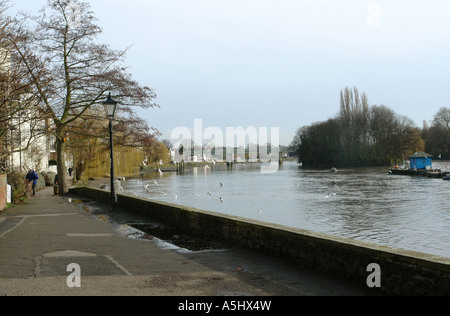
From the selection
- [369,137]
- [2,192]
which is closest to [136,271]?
[2,192]

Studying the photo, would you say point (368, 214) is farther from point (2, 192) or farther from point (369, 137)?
point (369, 137)

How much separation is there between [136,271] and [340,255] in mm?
3258

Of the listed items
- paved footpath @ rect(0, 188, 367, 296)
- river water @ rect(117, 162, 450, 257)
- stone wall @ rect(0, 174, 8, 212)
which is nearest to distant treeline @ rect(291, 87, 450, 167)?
river water @ rect(117, 162, 450, 257)

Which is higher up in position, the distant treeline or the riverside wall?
the distant treeline

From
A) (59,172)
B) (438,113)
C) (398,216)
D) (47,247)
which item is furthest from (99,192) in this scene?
(438,113)

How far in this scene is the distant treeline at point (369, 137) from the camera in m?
97.1

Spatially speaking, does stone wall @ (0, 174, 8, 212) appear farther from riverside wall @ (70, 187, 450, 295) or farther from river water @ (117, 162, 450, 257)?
river water @ (117, 162, 450, 257)

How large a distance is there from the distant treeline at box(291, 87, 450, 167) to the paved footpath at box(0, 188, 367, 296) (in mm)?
92371

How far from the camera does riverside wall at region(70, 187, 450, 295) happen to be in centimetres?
552

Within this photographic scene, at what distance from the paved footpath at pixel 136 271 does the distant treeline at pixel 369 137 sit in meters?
92.4

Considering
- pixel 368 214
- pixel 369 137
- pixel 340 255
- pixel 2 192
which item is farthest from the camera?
pixel 369 137

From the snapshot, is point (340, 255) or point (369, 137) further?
point (369, 137)

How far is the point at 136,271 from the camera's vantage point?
7.43 metres

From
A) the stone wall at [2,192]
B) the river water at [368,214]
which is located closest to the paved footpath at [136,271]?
the stone wall at [2,192]
